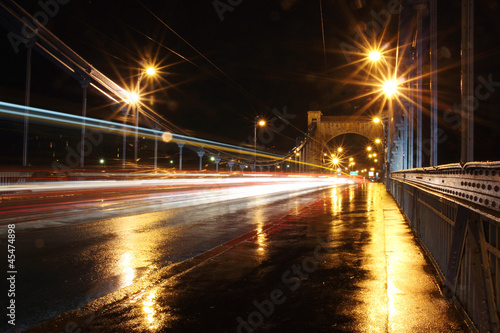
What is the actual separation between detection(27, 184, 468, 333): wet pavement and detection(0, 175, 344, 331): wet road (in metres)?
0.39

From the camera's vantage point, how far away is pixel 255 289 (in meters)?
4.52

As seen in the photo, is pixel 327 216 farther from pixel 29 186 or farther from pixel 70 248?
pixel 29 186

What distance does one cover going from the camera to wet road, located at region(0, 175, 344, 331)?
14.4 feet

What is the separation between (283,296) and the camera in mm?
4277

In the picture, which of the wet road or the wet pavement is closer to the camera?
the wet pavement
